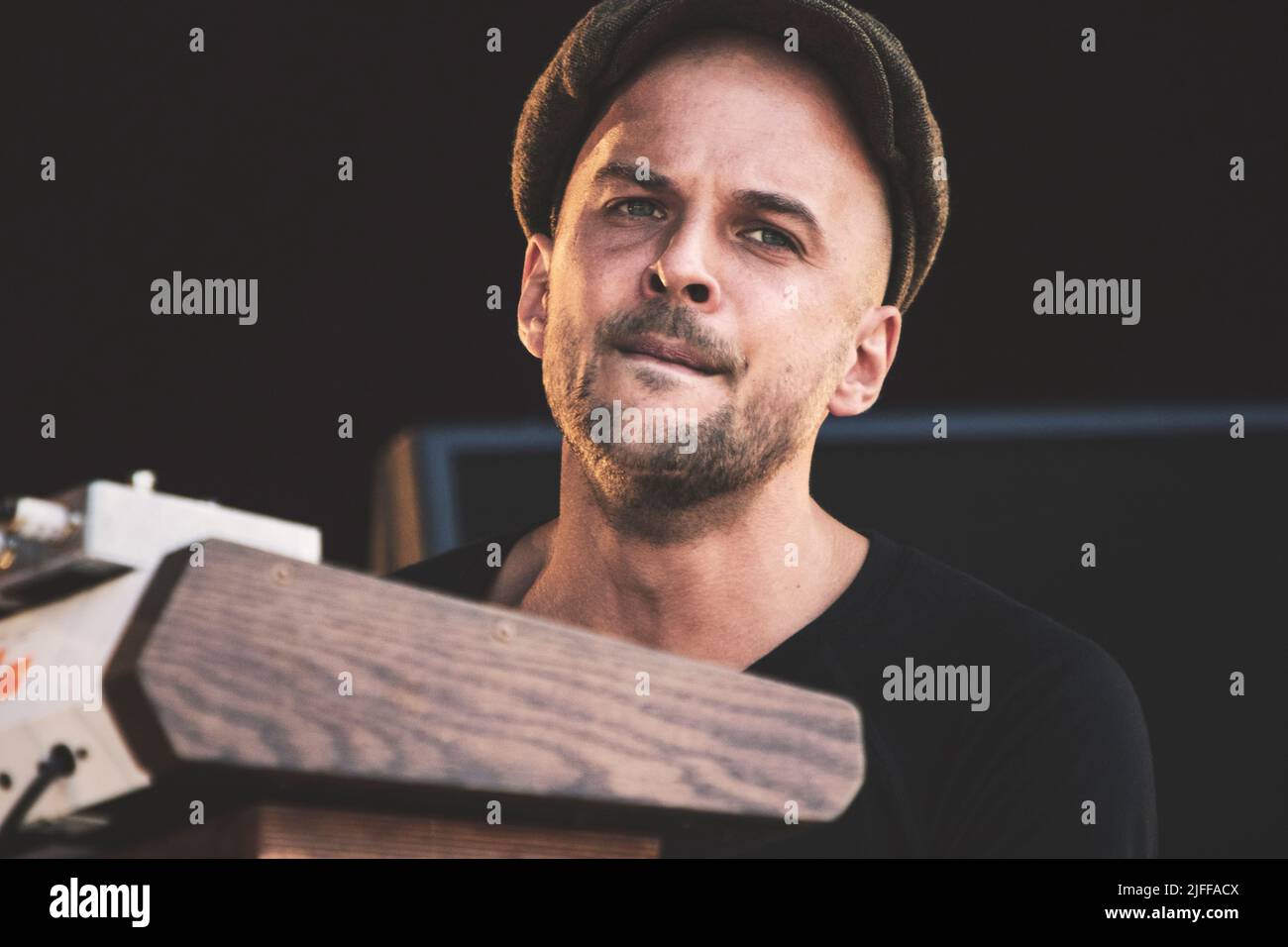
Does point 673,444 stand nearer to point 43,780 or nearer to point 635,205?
point 635,205

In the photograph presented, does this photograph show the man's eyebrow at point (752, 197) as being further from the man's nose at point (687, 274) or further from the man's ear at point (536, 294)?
the man's ear at point (536, 294)

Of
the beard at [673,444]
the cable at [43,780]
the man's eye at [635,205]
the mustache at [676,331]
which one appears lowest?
the cable at [43,780]

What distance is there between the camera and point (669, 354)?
1.31 meters

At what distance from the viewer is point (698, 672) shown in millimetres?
794

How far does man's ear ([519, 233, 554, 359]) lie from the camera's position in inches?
67.7

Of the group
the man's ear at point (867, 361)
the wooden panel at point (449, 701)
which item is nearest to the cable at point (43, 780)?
the wooden panel at point (449, 701)

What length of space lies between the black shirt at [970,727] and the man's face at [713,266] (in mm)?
178

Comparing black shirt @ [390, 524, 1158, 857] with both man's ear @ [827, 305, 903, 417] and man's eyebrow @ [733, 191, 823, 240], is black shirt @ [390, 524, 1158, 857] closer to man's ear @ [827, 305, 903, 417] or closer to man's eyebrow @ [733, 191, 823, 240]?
man's ear @ [827, 305, 903, 417]

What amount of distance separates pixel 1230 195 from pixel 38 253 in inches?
76.6

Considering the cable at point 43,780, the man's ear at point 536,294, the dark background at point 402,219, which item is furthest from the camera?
the dark background at point 402,219

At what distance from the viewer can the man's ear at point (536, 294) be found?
1.72 m

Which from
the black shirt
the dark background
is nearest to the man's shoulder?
the black shirt

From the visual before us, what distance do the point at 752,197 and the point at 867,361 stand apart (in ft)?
0.99

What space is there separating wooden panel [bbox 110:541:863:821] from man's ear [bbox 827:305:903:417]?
32.1 inches
